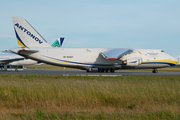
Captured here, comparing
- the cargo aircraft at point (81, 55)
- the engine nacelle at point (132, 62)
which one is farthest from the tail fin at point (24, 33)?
the engine nacelle at point (132, 62)

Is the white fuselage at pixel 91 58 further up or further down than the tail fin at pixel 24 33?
further down

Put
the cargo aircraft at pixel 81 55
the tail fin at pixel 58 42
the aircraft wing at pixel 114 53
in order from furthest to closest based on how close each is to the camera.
A: the tail fin at pixel 58 42
the aircraft wing at pixel 114 53
the cargo aircraft at pixel 81 55

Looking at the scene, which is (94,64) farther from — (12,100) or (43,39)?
(12,100)

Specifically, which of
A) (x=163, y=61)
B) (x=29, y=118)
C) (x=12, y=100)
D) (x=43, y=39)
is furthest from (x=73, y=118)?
(x=163, y=61)

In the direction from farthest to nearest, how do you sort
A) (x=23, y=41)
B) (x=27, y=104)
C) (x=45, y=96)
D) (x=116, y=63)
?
(x=116, y=63), (x=23, y=41), (x=45, y=96), (x=27, y=104)

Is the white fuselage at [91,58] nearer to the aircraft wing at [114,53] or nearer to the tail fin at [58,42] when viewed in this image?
the aircraft wing at [114,53]

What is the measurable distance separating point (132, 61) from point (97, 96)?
93.9 ft

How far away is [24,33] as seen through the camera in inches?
1417

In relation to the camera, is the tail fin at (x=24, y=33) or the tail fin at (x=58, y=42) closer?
the tail fin at (x=24, y=33)

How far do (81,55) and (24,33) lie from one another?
34.6 ft

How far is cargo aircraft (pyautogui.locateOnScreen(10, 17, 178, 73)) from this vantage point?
35906 mm

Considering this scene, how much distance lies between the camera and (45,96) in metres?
10.1

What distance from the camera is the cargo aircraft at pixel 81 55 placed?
35.9 metres

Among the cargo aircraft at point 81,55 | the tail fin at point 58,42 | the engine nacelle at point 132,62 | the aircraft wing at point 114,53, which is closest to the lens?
the cargo aircraft at point 81,55
